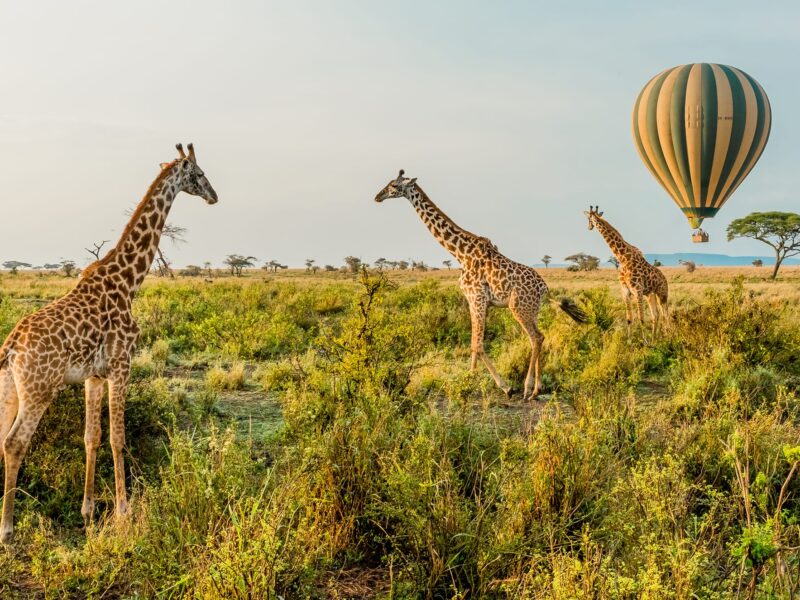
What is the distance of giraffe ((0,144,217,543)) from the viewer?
444 centimetres

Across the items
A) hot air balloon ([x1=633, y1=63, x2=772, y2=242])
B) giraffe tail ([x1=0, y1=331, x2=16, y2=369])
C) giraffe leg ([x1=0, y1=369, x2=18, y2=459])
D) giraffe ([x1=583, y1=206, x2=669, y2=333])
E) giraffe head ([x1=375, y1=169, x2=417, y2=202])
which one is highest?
hot air balloon ([x1=633, y1=63, x2=772, y2=242])

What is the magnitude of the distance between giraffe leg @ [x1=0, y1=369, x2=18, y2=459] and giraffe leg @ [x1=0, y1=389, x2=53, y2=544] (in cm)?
15

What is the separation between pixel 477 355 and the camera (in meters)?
9.20

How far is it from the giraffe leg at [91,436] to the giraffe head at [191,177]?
1882 mm

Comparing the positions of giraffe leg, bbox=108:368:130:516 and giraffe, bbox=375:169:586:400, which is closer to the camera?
giraffe leg, bbox=108:368:130:516

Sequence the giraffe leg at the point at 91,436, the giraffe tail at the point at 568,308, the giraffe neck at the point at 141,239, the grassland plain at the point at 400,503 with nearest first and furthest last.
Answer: the grassland plain at the point at 400,503 → the giraffe leg at the point at 91,436 → the giraffe neck at the point at 141,239 → the giraffe tail at the point at 568,308

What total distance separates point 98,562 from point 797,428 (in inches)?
247

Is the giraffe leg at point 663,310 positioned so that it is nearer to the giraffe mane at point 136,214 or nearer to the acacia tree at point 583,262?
the giraffe mane at point 136,214

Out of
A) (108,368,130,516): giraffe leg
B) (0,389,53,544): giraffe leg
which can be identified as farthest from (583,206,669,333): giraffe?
(0,389,53,544): giraffe leg

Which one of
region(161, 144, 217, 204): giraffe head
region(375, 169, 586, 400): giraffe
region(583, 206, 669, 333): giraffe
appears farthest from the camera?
region(583, 206, 669, 333): giraffe

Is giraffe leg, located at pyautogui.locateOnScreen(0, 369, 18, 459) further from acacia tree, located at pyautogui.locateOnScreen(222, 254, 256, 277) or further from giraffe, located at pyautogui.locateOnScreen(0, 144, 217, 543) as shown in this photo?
acacia tree, located at pyautogui.locateOnScreen(222, 254, 256, 277)

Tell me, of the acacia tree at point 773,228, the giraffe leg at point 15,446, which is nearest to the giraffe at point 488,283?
the giraffe leg at point 15,446

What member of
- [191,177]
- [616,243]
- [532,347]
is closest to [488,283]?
[532,347]

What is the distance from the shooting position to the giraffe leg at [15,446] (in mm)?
4383
